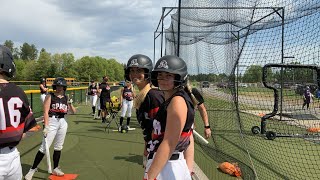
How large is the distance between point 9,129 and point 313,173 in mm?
5745

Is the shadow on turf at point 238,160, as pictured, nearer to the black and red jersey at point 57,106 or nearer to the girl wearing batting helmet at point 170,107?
the black and red jersey at point 57,106

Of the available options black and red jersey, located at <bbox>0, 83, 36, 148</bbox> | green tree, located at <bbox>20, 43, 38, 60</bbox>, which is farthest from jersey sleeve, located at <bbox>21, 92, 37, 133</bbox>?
green tree, located at <bbox>20, 43, 38, 60</bbox>

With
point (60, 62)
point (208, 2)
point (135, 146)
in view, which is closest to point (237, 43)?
point (208, 2)

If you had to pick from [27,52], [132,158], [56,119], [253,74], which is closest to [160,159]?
[56,119]

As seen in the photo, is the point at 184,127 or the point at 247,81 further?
the point at 247,81

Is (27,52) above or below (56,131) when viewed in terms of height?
above

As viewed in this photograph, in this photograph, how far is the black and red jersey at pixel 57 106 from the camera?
599 cm

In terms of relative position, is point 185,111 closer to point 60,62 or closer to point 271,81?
point 271,81

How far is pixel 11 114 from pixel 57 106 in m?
3.01

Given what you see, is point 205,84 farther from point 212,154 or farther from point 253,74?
point 253,74

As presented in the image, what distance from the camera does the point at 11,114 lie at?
3072mm

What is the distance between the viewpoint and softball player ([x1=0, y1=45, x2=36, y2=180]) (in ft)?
9.92

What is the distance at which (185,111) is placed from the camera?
2.32 m

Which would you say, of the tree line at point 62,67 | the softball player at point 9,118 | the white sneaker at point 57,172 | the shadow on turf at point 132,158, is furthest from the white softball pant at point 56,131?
the tree line at point 62,67
